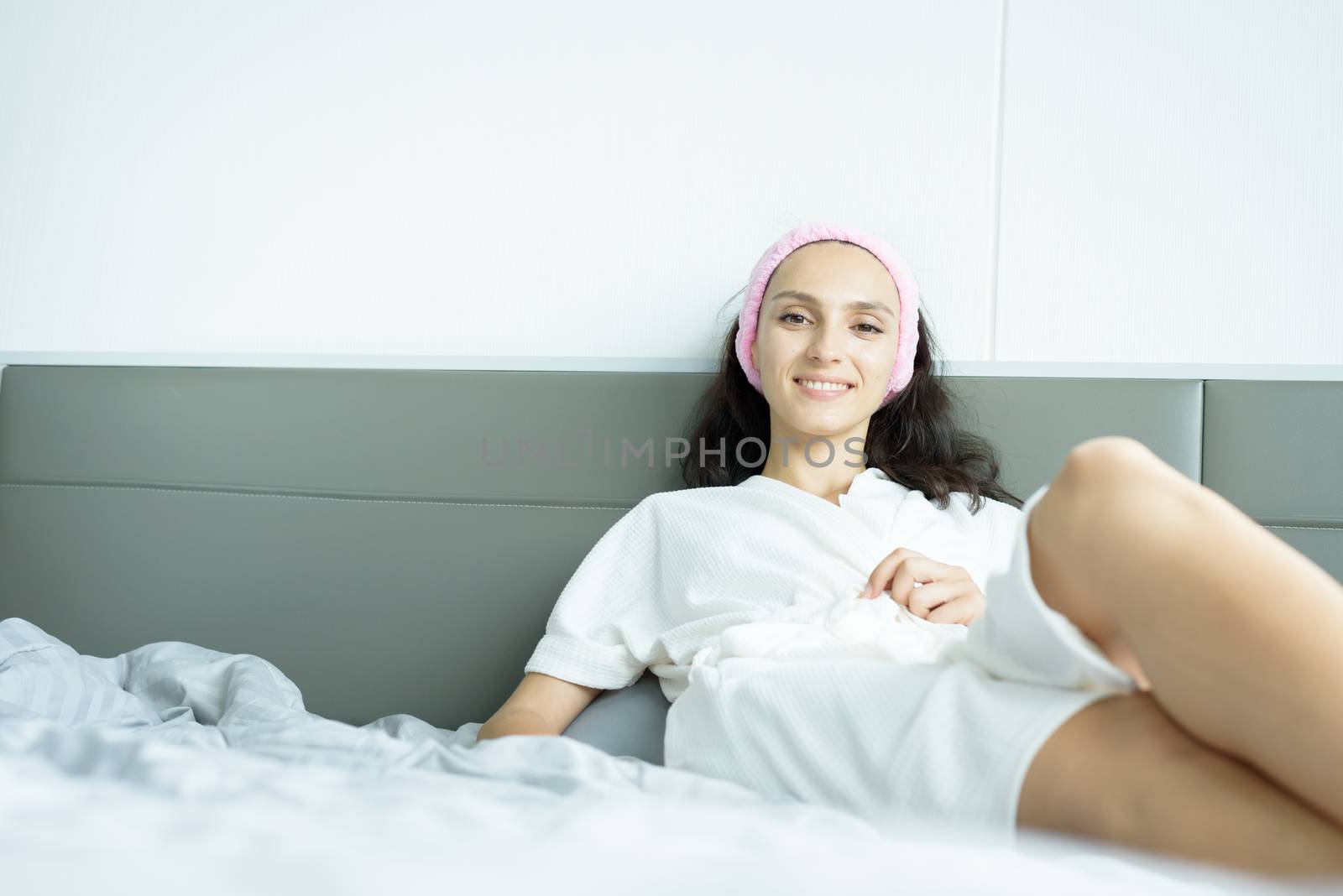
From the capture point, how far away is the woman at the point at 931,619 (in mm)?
561

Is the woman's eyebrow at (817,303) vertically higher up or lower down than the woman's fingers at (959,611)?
higher up

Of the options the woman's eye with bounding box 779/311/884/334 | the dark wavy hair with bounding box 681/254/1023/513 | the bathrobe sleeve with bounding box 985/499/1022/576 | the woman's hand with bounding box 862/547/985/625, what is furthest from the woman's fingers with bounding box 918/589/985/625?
the woman's eye with bounding box 779/311/884/334

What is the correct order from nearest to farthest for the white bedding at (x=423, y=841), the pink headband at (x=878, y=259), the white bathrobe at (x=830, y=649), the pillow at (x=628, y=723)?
the white bedding at (x=423, y=841), the white bathrobe at (x=830, y=649), the pillow at (x=628, y=723), the pink headband at (x=878, y=259)

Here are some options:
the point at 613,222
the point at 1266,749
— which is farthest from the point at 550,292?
the point at 1266,749

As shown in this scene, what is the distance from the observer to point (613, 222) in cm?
161

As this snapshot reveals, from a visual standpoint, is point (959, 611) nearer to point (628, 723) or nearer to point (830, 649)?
point (830, 649)

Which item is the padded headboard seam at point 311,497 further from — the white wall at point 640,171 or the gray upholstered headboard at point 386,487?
the white wall at point 640,171

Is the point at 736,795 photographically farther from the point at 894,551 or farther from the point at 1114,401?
the point at 1114,401

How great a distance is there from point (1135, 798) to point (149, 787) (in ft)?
1.96

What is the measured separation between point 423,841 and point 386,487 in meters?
1.08

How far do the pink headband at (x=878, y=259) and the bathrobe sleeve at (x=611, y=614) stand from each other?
0.27 metres

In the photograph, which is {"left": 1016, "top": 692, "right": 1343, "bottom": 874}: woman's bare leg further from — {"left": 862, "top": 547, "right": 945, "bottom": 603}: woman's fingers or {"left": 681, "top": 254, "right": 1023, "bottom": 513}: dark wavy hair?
{"left": 681, "top": 254, "right": 1023, "bottom": 513}: dark wavy hair

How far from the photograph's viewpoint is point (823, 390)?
130 centimetres

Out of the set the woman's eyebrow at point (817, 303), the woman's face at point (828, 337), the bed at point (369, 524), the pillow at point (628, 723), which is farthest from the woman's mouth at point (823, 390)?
the pillow at point (628, 723)
